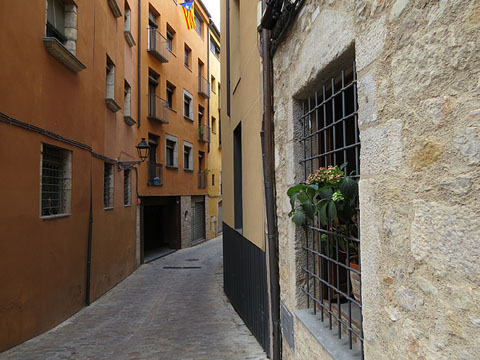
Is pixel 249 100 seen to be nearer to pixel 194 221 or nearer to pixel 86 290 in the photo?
pixel 86 290

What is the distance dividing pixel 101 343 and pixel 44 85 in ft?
13.4

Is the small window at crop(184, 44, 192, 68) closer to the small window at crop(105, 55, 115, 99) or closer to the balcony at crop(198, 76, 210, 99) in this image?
the balcony at crop(198, 76, 210, 99)

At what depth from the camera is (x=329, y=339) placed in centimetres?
246

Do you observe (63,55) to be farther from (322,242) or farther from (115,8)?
(322,242)

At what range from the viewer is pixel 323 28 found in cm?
245

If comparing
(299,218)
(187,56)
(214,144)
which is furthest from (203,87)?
(299,218)

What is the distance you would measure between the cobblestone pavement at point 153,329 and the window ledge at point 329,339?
200cm

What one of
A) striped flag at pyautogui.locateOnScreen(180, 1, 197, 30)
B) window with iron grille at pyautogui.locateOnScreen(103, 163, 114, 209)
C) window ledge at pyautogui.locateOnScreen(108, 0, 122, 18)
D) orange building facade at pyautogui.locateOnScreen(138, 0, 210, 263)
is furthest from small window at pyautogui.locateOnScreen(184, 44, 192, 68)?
window with iron grille at pyautogui.locateOnScreen(103, 163, 114, 209)

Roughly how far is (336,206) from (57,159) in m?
5.82

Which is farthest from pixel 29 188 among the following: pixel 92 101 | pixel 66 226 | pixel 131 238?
pixel 131 238

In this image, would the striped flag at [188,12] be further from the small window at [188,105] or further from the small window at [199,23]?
the small window at [199,23]

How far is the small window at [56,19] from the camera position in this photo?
21.0ft

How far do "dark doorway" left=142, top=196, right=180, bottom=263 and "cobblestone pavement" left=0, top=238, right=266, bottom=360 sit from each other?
20.8 feet

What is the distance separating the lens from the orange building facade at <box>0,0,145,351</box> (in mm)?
4973
